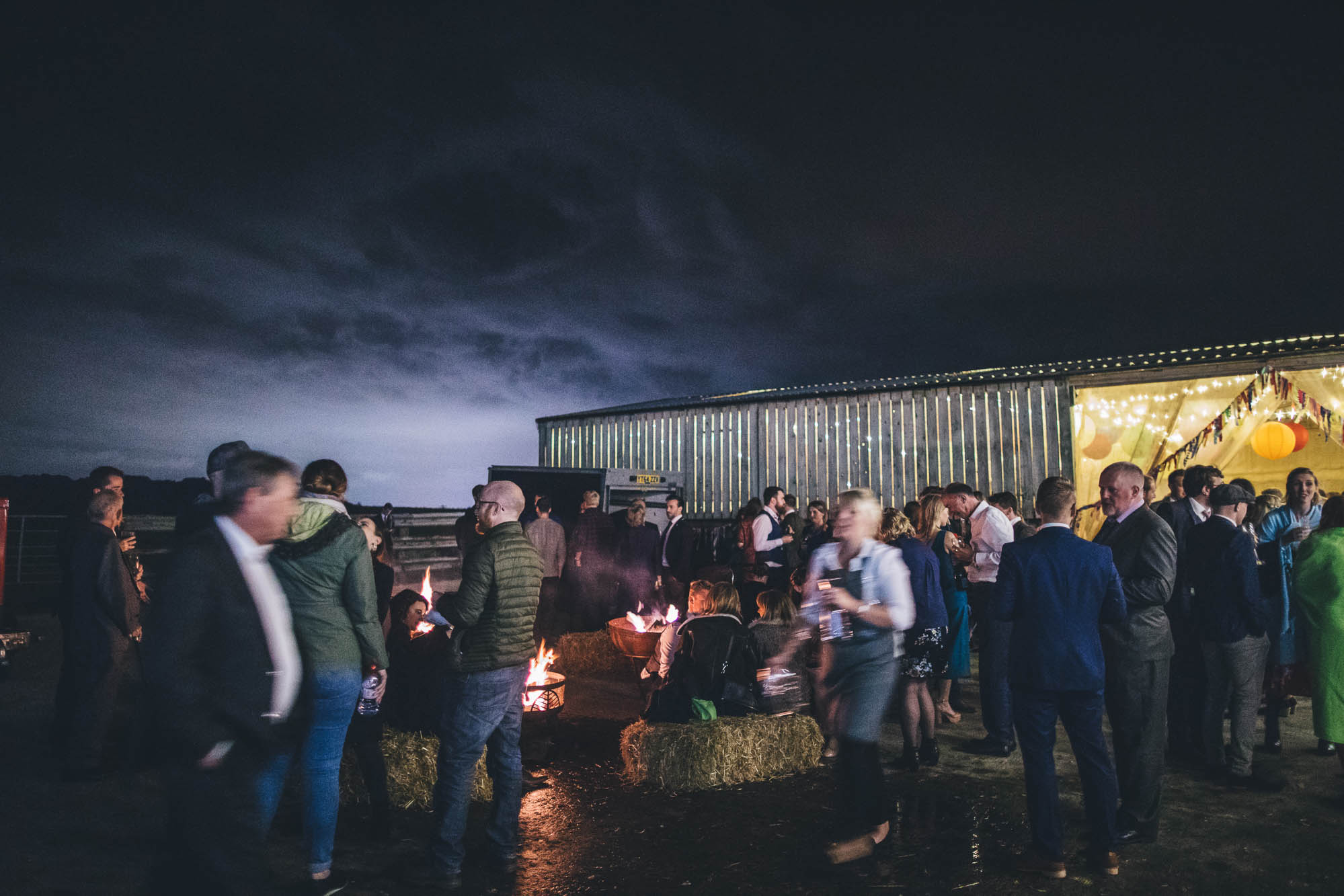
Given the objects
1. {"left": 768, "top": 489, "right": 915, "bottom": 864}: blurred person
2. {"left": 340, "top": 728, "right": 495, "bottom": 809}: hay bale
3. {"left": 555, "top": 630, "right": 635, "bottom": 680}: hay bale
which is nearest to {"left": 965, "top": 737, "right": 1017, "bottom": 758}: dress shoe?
{"left": 768, "top": 489, "right": 915, "bottom": 864}: blurred person

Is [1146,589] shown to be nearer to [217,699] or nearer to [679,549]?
[217,699]

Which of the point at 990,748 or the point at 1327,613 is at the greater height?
the point at 1327,613

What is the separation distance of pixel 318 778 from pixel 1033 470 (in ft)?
42.4

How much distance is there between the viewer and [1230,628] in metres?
5.27

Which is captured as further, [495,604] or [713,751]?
[713,751]

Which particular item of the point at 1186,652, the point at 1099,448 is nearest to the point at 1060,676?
the point at 1186,652

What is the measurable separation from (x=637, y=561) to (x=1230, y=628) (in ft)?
21.4

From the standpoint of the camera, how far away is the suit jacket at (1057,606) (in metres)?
3.84

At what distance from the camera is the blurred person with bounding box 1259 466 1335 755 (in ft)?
20.1

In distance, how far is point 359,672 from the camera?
144 inches

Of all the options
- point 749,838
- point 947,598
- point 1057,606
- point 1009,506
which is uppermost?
point 1009,506

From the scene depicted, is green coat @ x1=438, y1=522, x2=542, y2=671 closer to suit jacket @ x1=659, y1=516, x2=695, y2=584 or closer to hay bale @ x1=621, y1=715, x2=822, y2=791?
hay bale @ x1=621, y1=715, x2=822, y2=791

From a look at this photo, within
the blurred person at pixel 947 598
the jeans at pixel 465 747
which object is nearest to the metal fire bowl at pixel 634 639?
the blurred person at pixel 947 598

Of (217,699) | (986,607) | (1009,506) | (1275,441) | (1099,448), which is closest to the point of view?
(217,699)
